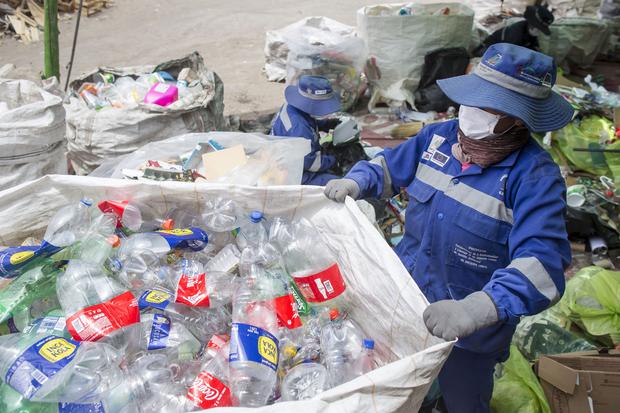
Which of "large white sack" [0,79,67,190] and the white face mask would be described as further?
"large white sack" [0,79,67,190]

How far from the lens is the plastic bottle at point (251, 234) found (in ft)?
6.17

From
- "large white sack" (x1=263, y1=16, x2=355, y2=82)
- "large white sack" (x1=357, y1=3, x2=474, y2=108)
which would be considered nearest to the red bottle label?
"large white sack" (x1=263, y1=16, x2=355, y2=82)

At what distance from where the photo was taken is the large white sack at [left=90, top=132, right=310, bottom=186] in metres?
2.51

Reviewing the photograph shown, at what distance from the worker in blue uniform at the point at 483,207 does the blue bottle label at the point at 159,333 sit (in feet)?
2.40

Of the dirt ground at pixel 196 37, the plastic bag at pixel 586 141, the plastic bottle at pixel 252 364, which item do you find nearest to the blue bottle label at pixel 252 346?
the plastic bottle at pixel 252 364

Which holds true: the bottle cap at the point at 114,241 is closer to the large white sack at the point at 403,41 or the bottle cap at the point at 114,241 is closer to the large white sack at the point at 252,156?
the large white sack at the point at 252,156

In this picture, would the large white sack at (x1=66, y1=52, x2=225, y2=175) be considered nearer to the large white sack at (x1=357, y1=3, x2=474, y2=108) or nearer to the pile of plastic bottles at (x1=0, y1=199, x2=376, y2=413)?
the pile of plastic bottles at (x1=0, y1=199, x2=376, y2=413)

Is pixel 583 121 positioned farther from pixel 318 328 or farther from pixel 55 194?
pixel 55 194

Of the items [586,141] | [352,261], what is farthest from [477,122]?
[586,141]

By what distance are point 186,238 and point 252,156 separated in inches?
38.0

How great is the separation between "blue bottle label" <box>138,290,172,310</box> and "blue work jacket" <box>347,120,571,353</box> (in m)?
0.83

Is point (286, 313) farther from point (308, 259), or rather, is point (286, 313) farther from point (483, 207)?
point (483, 207)

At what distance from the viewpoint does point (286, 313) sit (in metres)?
1.60

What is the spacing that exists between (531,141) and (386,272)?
70 centimetres
